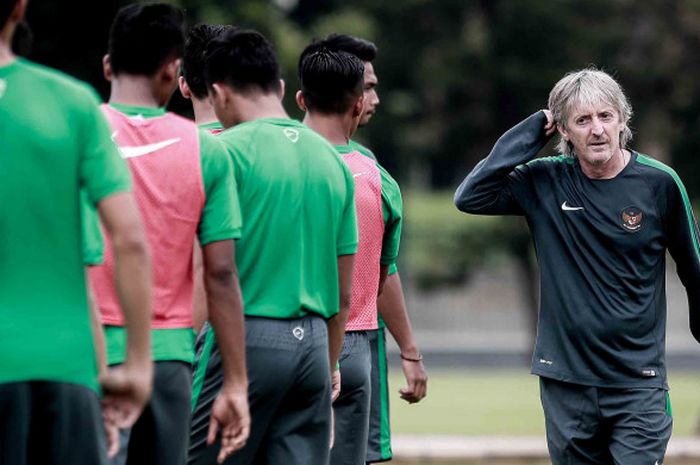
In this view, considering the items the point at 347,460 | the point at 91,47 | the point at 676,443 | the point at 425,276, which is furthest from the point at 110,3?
the point at 425,276

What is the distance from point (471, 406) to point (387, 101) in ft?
47.0

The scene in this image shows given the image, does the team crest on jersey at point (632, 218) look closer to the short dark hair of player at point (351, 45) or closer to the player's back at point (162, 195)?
the short dark hair of player at point (351, 45)

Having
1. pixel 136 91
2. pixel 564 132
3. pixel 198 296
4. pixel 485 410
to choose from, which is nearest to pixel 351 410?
pixel 198 296

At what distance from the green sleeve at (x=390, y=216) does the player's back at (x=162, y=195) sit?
212cm

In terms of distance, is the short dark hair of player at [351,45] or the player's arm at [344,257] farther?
the short dark hair of player at [351,45]

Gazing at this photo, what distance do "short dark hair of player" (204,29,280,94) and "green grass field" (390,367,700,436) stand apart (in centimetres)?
910

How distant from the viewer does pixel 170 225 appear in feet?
17.6

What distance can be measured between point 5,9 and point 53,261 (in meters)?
0.71

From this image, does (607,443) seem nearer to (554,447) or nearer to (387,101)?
(554,447)

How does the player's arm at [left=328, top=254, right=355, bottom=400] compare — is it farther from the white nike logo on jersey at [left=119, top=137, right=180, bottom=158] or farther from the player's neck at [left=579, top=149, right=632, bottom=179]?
the player's neck at [left=579, top=149, right=632, bottom=179]

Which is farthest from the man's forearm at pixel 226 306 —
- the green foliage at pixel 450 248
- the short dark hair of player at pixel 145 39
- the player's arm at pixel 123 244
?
the green foliage at pixel 450 248

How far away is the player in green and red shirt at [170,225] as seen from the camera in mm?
5297

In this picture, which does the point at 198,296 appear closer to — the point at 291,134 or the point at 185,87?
the point at 291,134

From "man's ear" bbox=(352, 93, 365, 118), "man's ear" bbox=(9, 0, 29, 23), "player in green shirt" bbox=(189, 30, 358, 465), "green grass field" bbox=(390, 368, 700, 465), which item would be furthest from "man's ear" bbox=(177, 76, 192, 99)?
"green grass field" bbox=(390, 368, 700, 465)
